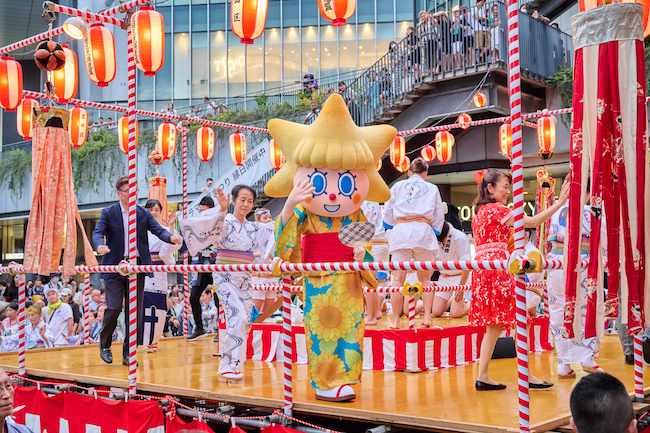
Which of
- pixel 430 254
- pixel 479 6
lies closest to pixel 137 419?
pixel 430 254

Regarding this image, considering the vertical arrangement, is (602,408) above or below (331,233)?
below

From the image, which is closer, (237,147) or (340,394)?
(340,394)

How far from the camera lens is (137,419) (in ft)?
20.8

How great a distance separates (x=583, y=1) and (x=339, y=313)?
Answer: 2778 mm

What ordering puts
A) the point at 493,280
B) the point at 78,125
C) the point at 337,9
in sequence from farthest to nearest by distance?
the point at 78,125
the point at 337,9
the point at 493,280

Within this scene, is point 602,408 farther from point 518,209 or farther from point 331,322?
point 331,322

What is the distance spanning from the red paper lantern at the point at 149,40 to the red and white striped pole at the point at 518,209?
462 centimetres

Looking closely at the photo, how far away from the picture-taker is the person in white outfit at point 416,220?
7949mm

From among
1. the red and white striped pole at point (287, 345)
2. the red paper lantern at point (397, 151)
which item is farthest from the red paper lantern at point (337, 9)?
the red paper lantern at point (397, 151)

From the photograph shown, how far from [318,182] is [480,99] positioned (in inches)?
431

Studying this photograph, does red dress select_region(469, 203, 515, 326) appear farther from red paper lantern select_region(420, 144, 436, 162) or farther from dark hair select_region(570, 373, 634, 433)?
red paper lantern select_region(420, 144, 436, 162)

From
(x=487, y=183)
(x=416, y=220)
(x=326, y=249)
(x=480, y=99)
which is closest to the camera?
(x=326, y=249)

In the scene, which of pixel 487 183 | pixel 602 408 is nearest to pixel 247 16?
pixel 487 183

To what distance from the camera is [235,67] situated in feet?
94.7
